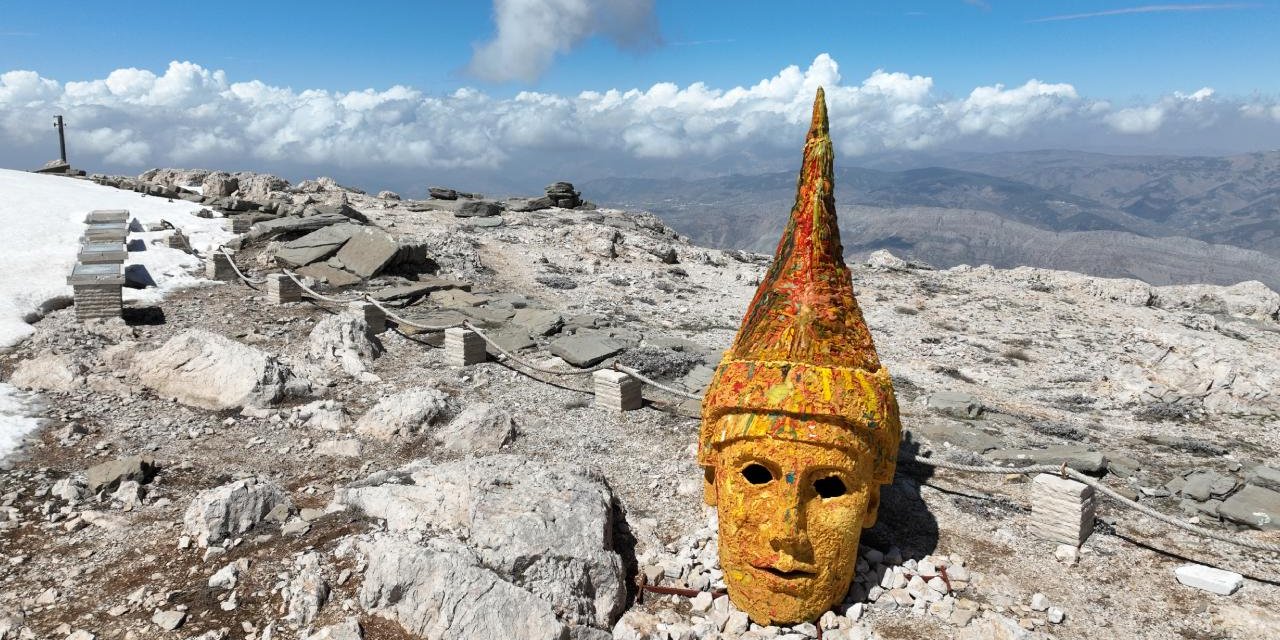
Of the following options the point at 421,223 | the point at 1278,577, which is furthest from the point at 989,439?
the point at 421,223

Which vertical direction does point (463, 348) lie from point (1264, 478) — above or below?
above

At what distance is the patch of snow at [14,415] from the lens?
746cm

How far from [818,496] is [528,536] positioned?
7.26 ft

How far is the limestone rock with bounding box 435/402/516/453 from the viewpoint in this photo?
820 centimetres

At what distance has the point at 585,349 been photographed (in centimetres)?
1170

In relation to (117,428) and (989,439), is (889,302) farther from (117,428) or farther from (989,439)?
(117,428)

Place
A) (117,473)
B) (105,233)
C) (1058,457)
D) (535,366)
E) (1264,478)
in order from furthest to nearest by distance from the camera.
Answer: (105,233), (535,366), (1058,457), (1264,478), (117,473)

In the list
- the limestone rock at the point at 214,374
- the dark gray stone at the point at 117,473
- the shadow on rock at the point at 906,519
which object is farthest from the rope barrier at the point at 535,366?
the dark gray stone at the point at 117,473

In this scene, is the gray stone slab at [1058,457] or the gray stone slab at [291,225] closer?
the gray stone slab at [1058,457]

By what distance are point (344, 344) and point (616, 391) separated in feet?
14.8

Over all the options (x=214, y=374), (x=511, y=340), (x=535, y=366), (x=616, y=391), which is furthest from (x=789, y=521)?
(x=511, y=340)

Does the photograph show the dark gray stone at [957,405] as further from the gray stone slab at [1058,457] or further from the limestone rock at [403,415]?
the limestone rock at [403,415]

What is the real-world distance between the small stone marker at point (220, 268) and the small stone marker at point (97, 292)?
321 centimetres

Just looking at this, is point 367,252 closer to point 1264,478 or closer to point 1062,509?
point 1062,509
